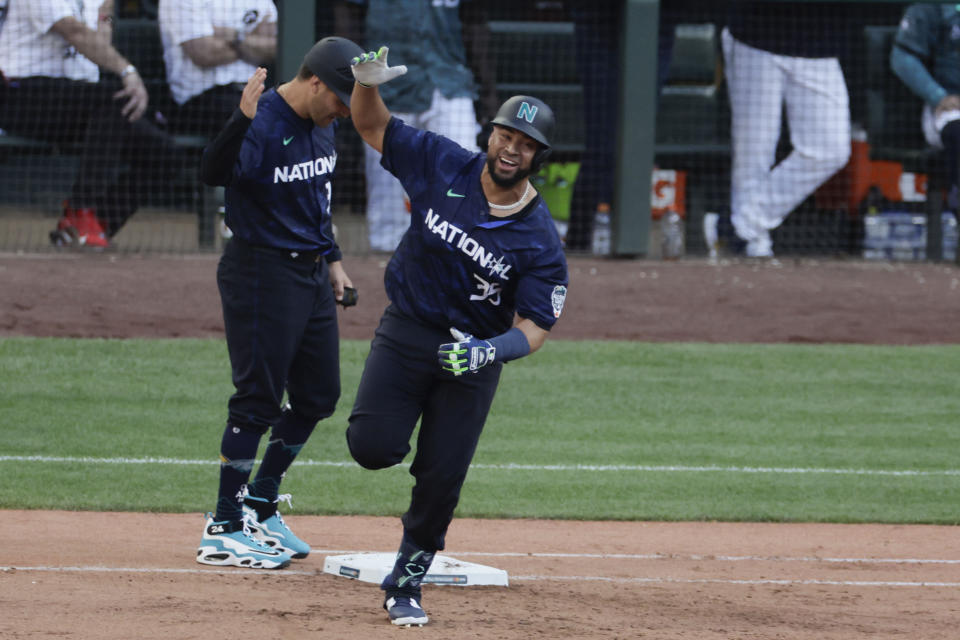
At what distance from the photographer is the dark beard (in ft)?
16.1

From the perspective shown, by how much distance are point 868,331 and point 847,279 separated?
192cm

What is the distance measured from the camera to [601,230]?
15.4 meters

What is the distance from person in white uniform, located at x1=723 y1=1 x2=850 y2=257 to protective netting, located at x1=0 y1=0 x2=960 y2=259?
0.07 feet

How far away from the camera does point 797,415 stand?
32.5 feet

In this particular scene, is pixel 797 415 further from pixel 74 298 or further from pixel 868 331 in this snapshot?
pixel 74 298

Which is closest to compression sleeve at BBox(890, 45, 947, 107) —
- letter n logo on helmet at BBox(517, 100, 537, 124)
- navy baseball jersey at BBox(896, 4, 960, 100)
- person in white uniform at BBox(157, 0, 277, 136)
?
navy baseball jersey at BBox(896, 4, 960, 100)

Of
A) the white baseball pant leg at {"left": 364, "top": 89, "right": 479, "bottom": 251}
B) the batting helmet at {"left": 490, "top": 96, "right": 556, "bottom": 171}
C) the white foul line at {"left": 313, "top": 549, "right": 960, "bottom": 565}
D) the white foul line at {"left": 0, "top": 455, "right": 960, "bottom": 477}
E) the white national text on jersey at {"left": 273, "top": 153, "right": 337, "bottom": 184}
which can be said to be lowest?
the white foul line at {"left": 0, "top": 455, "right": 960, "bottom": 477}

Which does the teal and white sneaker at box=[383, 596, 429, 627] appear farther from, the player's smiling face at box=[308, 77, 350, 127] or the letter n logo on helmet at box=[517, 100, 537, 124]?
the player's smiling face at box=[308, 77, 350, 127]

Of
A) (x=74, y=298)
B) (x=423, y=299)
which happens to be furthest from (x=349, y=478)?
(x=74, y=298)

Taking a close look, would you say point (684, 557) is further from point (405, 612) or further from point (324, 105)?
point (324, 105)

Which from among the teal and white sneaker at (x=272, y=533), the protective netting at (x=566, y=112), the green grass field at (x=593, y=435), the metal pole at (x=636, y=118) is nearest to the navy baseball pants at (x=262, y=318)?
the teal and white sneaker at (x=272, y=533)

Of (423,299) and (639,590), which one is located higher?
(423,299)

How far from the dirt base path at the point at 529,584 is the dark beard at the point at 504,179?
63.6 inches

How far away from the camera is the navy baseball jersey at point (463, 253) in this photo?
4.93 m
